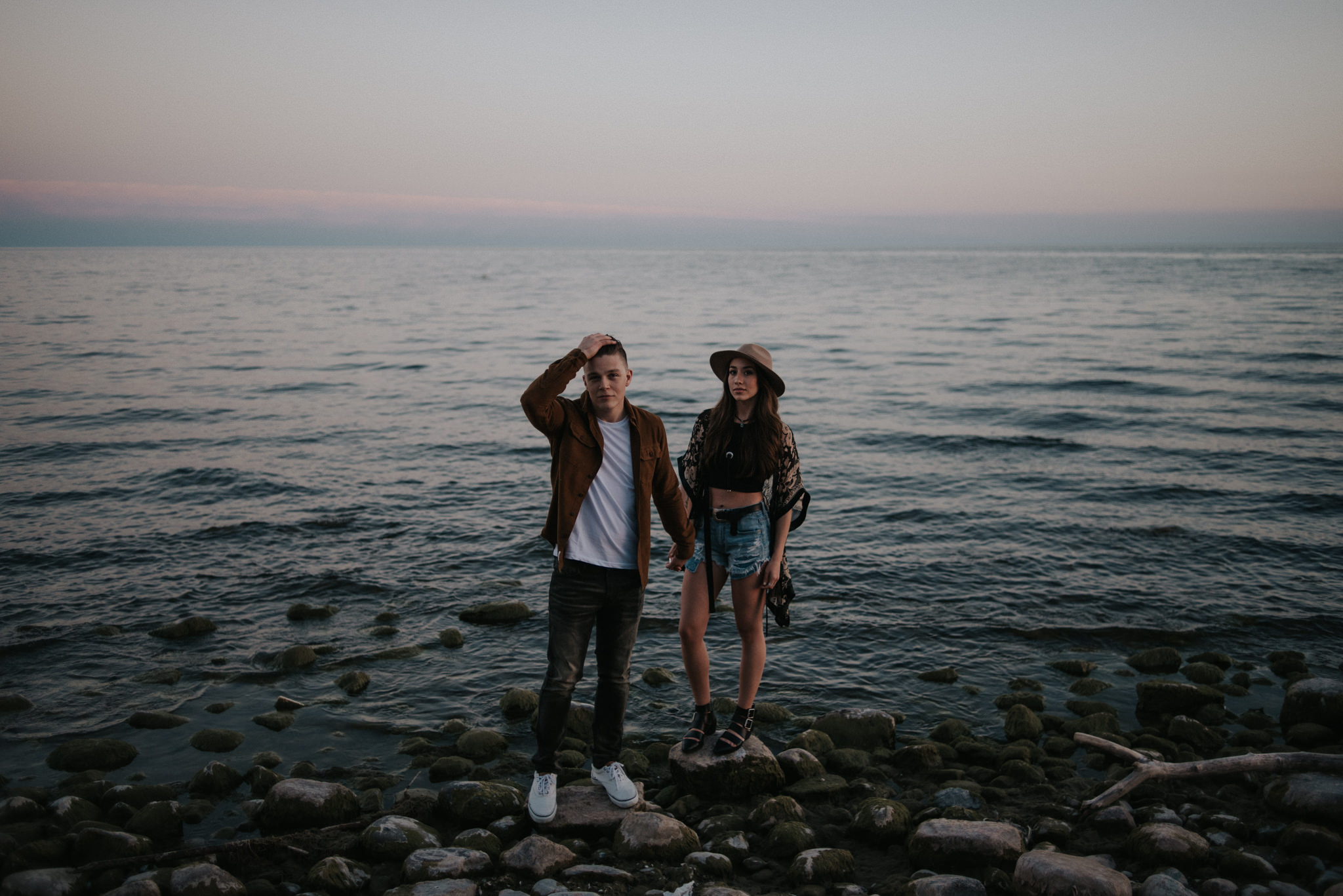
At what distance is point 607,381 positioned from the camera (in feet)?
15.5

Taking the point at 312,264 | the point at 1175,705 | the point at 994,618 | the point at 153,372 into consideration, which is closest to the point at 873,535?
the point at 994,618

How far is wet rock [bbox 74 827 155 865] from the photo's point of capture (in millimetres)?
4652

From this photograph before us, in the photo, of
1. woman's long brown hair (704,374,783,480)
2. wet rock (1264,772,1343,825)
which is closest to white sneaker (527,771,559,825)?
woman's long brown hair (704,374,783,480)

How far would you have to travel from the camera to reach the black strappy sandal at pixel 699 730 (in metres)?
5.68

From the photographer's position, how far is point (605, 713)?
520 centimetres

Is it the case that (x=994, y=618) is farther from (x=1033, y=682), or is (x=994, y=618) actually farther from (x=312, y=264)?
(x=312, y=264)

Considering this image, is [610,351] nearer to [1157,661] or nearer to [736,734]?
[736,734]

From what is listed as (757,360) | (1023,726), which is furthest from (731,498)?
(1023,726)

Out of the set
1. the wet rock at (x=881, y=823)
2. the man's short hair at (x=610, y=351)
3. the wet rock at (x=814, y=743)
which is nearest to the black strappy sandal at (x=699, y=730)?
the wet rock at (x=814, y=743)

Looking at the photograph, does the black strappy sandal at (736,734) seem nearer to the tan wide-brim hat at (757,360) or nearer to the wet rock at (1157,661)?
the tan wide-brim hat at (757,360)

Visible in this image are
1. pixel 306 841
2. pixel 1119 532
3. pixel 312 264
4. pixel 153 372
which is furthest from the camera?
pixel 312 264

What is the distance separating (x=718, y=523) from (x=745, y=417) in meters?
0.71

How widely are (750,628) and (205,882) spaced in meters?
3.31

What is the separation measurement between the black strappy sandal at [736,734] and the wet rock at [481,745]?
174 centimetres
